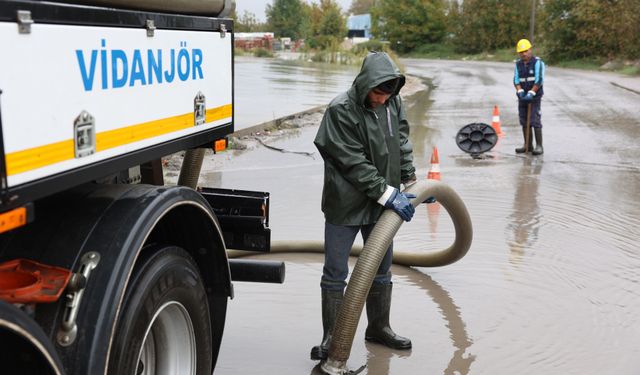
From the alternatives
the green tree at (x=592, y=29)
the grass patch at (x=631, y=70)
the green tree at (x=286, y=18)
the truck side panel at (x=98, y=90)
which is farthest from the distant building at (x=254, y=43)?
the truck side panel at (x=98, y=90)

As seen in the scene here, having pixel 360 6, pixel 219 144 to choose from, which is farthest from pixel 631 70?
pixel 360 6

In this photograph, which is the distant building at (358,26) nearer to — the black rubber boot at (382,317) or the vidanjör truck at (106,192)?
the black rubber boot at (382,317)

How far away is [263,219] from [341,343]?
2.61 feet

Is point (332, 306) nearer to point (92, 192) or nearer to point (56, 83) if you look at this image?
point (92, 192)

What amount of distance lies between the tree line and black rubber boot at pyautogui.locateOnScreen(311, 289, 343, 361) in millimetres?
41852

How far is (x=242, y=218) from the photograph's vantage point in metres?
4.04

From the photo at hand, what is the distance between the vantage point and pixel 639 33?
44.0 metres

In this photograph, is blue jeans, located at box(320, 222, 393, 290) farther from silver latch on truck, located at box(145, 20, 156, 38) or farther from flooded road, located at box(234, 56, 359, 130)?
flooded road, located at box(234, 56, 359, 130)

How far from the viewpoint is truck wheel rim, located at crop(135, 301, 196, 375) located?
3041 mm

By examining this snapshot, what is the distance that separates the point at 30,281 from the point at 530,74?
10.6 meters

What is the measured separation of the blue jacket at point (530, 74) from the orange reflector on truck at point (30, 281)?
10443 millimetres

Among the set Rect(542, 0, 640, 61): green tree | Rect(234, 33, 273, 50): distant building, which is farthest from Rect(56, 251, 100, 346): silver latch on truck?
Rect(234, 33, 273, 50): distant building

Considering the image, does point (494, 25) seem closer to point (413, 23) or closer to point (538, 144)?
point (413, 23)

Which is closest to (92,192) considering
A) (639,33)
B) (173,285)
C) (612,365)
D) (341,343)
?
(173,285)
